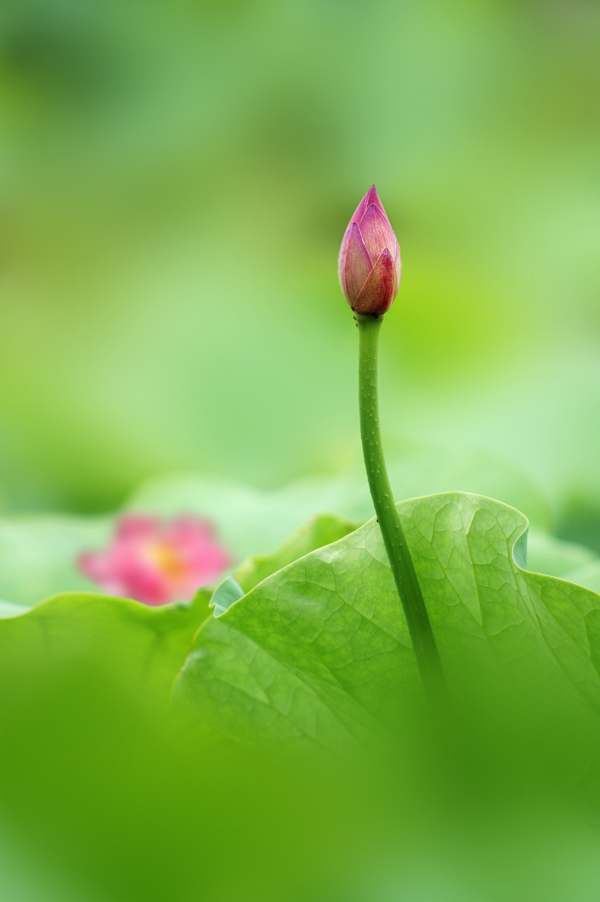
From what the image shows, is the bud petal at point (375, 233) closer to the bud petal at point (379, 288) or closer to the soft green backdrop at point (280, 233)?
the bud petal at point (379, 288)

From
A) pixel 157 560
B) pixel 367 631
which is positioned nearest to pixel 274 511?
pixel 157 560

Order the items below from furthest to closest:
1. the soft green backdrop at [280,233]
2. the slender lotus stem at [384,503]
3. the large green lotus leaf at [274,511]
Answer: the soft green backdrop at [280,233] → the large green lotus leaf at [274,511] → the slender lotus stem at [384,503]

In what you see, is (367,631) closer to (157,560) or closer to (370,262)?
(370,262)

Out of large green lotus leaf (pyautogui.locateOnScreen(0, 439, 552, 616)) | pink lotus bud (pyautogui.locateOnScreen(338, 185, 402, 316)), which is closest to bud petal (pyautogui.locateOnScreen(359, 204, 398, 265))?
pink lotus bud (pyautogui.locateOnScreen(338, 185, 402, 316))

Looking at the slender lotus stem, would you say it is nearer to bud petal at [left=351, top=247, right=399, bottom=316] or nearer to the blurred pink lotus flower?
bud petal at [left=351, top=247, right=399, bottom=316]

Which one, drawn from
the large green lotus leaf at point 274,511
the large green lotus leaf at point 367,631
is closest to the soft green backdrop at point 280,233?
the large green lotus leaf at point 274,511

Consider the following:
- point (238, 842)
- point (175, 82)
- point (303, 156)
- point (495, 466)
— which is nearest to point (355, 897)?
point (238, 842)

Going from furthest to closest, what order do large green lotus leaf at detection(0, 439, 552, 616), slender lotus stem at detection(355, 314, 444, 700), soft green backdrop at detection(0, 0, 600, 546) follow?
soft green backdrop at detection(0, 0, 600, 546) < large green lotus leaf at detection(0, 439, 552, 616) < slender lotus stem at detection(355, 314, 444, 700)
